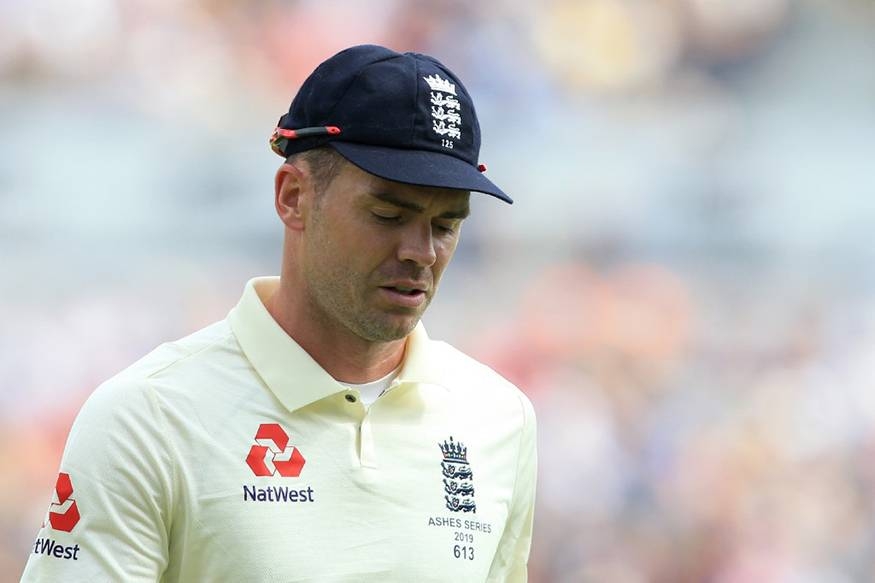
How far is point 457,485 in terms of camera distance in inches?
65.7

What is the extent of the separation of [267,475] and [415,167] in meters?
0.41

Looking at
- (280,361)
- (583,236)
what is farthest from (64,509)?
(583,236)

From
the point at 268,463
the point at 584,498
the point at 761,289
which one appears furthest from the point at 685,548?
the point at 268,463

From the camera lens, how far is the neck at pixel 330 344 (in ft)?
5.41

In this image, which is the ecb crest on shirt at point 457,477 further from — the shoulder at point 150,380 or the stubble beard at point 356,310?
the shoulder at point 150,380

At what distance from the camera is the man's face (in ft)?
5.10

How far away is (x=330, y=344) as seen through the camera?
5.42 ft

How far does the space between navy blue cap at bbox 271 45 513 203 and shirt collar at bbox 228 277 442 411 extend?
21cm

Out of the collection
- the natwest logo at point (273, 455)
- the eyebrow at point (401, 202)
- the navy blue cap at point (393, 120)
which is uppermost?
the navy blue cap at point (393, 120)

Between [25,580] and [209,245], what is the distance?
6.60 feet

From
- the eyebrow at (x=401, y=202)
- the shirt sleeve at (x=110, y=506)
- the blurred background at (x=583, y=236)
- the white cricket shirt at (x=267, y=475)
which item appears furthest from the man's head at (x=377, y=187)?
the blurred background at (x=583, y=236)

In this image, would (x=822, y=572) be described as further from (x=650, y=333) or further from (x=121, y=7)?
(x=121, y=7)

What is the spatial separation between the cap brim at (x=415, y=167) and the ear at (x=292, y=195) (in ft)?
0.27

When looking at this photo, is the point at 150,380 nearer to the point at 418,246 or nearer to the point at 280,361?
the point at 280,361
